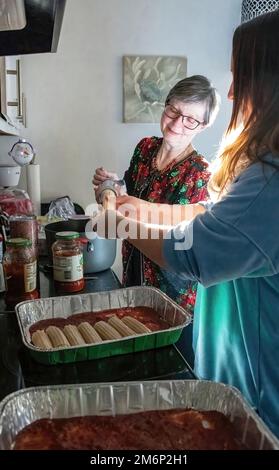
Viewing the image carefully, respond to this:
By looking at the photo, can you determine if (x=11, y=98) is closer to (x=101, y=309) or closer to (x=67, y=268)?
(x=67, y=268)

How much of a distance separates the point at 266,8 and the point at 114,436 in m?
2.42

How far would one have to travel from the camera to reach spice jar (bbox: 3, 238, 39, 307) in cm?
102

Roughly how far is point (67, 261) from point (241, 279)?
0.49 m

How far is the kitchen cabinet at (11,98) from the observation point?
5.06 ft

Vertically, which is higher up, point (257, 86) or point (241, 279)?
point (257, 86)

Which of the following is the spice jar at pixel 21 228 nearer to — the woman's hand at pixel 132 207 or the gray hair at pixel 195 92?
the woman's hand at pixel 132 207

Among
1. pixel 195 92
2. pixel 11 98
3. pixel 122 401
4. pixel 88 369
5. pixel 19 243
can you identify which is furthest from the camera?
pixel 11 98

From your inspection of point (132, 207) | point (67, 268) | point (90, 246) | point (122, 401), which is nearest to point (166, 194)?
point (132, 207)

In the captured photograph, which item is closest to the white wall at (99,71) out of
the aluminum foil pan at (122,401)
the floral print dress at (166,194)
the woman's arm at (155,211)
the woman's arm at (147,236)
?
the floral print dress at (166,194)

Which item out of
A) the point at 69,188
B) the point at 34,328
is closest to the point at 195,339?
the point at 34,328

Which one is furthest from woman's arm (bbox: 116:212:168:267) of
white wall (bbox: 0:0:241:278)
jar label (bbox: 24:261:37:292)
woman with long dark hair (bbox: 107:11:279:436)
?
white wall (bbox: 0:0:241:278)

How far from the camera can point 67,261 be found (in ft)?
3.71

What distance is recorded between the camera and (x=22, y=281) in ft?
3.46

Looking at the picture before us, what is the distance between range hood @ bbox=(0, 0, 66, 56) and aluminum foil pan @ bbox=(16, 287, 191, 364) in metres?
0.66
